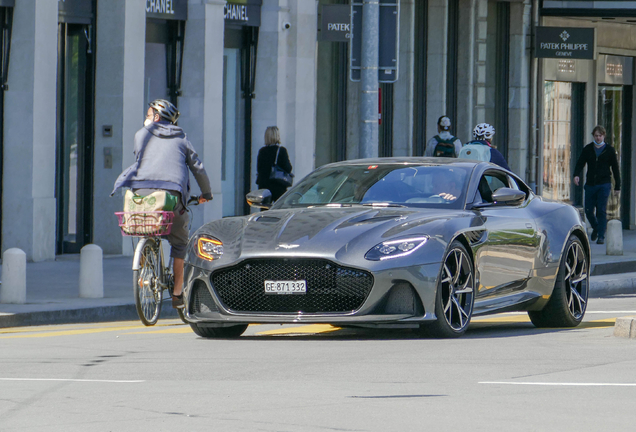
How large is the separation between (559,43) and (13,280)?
Result: 16.7m

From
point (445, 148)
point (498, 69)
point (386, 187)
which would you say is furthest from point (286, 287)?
point (498, 69)

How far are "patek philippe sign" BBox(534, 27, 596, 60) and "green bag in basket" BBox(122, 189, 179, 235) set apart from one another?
17365mm

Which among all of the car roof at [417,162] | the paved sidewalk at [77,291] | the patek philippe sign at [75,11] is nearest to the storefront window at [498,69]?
the paved sidewalk at [77,291]

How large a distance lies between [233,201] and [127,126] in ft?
11.6

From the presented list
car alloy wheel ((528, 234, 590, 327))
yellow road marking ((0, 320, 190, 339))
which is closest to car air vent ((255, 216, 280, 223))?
yellow road marking ((0, 320, 190, 339))

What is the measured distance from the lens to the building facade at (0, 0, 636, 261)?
18.0 metres

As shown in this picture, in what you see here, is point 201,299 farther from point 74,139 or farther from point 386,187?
point 74,139

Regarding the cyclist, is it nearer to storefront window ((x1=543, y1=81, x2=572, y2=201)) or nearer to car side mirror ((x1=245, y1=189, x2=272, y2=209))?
car side mirror ((x1=245, y1=189, x2=272, y2=209))

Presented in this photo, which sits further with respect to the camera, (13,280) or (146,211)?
(13,280)

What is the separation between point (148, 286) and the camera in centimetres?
1070

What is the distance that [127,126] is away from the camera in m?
19.2

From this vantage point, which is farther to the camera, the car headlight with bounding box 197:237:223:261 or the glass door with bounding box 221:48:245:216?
the glass door with bounding box 221:48:245:216

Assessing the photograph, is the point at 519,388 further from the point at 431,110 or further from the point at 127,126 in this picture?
the point at 431,110

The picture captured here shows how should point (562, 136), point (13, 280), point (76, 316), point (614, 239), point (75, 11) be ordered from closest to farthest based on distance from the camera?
point (76, 316)
point (13, 280)
point (75, 11)
point (614, 239)
point (562, 136)
